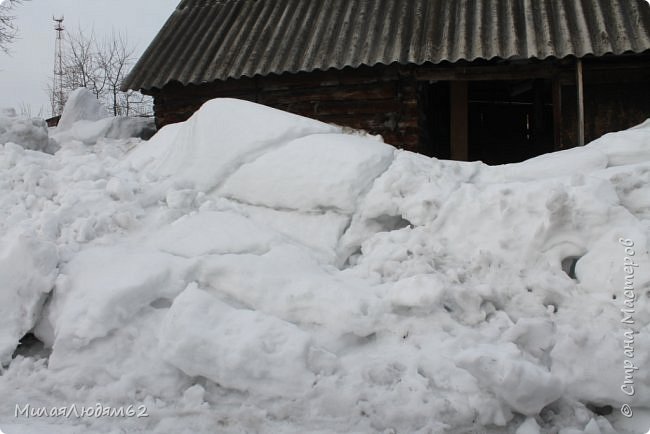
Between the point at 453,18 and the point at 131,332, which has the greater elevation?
the point at 453,18

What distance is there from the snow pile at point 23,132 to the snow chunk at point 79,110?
2590 mm

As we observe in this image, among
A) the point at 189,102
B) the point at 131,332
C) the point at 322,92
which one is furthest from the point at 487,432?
the point at 189,102

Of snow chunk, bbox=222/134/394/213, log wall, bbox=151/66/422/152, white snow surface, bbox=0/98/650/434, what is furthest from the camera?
log wall, bbox=151/66/422/152

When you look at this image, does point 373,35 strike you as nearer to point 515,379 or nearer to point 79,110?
point 79,110

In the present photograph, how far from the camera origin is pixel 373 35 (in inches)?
252

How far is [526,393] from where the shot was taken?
6.43 ft

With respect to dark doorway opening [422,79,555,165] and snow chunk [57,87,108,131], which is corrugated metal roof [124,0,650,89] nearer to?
snow chunk [57,87,108,131]

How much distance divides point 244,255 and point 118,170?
1.51 m

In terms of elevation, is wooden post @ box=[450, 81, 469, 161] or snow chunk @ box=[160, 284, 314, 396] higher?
wooden post @ box=[450, 81, 469, 161]

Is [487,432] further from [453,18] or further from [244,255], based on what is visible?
[453,18]

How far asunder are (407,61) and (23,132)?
413cm

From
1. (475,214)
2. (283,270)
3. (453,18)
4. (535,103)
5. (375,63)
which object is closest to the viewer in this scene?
(283,270)

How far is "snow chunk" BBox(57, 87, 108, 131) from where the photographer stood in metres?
7.99

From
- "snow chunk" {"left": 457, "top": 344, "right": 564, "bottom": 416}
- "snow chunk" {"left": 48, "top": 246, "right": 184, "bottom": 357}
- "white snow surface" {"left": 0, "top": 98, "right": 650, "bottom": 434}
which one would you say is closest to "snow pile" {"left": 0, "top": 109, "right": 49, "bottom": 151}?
"white snow surface" {"left": 0, "top": 98, "right": 650, "bottom": 434}
